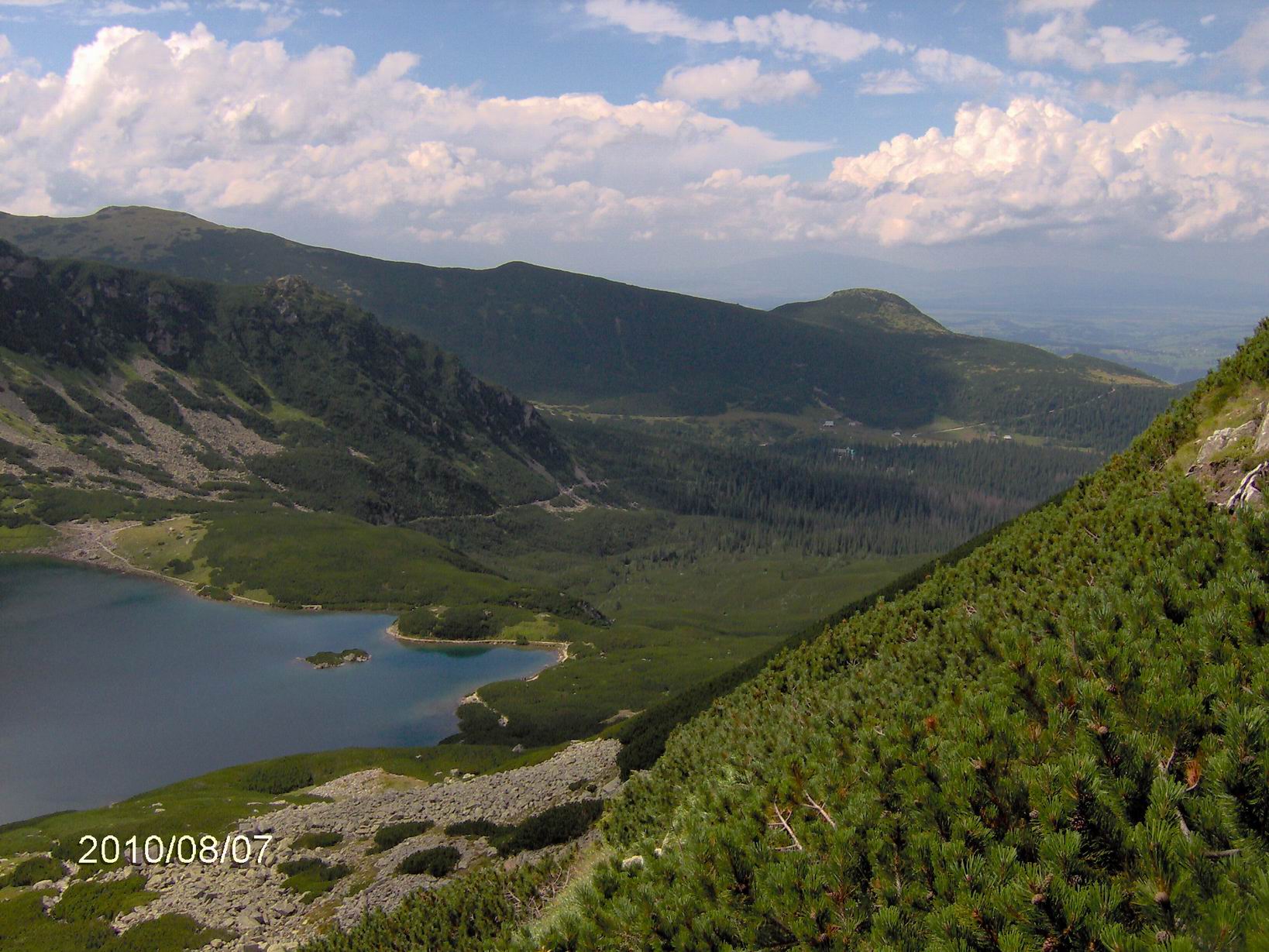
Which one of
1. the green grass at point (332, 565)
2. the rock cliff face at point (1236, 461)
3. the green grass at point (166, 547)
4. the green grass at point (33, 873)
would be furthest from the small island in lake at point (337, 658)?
the rock cliff face at point (1236, 461)

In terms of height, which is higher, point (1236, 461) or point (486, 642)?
point (1236, 461)

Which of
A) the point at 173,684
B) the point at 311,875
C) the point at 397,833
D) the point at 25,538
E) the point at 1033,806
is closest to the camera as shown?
the point at 1033,806

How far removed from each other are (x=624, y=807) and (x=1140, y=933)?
2309 centimetres

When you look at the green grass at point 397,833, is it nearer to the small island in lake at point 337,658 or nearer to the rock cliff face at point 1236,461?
the rock cliff face at point 1236,461

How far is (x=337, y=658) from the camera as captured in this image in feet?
410

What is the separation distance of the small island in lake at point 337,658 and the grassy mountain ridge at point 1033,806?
374 ft

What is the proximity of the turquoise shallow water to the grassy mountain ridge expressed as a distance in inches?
3381

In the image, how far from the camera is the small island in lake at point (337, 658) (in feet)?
402

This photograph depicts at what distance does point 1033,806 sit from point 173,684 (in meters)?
124

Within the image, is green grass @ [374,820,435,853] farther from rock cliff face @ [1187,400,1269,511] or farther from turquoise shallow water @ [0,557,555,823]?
turquoise shallow water @ [0,557,555,823]

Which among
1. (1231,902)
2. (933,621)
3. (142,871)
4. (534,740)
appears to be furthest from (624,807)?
(534,740)

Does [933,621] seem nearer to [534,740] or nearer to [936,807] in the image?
[936,807]

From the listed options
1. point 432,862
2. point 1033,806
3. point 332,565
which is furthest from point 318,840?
point 332,565

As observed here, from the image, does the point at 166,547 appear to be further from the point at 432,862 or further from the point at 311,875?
the point at 432,862
